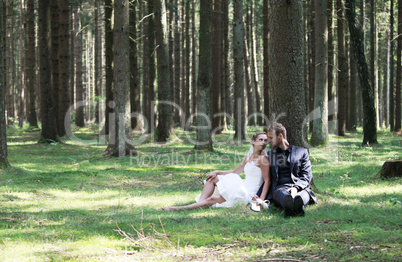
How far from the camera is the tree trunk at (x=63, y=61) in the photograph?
21.8 metres

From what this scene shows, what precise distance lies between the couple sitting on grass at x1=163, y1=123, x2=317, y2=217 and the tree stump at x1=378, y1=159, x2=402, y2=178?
3.70m

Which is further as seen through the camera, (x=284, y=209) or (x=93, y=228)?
(x=284, y=209)

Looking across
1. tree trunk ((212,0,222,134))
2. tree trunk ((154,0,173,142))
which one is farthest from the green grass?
tree trunk ((212,0,222,134))

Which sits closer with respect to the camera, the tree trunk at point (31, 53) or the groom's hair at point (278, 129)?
the groom's hair at point (278, 129)

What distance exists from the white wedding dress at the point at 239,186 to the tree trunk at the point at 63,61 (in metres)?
16.7

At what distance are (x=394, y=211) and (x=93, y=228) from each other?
4.94 metres

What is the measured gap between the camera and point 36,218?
723 cm

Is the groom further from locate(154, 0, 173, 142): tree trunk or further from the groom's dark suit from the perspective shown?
locate(154, 0, 173, 142): tree trunk

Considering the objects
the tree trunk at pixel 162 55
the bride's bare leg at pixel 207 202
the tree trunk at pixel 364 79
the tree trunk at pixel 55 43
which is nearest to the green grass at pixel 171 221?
the bride's bare leg at pixel 207 202

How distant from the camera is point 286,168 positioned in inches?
295

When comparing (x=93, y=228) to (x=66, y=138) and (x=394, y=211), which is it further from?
(x=66, y=138)

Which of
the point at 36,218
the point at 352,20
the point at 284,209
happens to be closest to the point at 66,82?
the point at 352,20

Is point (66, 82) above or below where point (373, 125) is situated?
above

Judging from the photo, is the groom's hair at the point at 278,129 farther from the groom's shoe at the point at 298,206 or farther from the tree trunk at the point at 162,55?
the tree trunk at the point at 162,55
